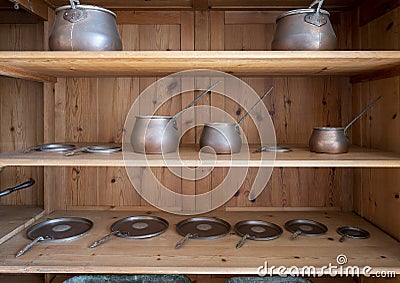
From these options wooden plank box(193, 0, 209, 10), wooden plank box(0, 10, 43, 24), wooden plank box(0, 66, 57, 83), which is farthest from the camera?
wooden plank box(0, 10, 43, 24)

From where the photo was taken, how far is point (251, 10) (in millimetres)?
1535

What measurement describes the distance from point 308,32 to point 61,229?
3.75 feet

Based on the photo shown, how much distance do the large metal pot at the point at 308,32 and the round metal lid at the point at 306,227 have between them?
68 centimetres

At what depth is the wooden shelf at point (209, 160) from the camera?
1.11 metres

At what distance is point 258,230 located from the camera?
139 centimetres

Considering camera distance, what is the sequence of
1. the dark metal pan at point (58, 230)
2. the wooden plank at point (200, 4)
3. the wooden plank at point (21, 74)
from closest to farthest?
the wooden plank at point (21, 74), the dark metal pan at point (58, 230), the wooden plank at point (200, 4)

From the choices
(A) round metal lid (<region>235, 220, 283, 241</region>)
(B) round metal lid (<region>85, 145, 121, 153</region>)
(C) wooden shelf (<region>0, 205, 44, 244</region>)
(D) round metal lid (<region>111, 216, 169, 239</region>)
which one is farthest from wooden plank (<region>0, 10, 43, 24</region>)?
(A) round metal lid (<region>235, 220, 283, 241</region>)

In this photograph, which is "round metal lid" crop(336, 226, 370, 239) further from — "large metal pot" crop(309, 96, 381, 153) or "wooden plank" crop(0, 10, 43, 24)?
"wooden plank" crop(0, 10, 43, 24)

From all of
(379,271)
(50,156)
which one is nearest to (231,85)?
(50,156)

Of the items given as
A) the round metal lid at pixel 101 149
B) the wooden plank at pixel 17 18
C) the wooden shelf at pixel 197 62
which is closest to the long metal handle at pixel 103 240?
the round metal lid at pixel 101 149

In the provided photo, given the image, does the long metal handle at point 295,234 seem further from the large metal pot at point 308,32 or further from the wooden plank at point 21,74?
the wooden plank at point 21,74

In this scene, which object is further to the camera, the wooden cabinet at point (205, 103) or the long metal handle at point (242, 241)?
the wooden cabinet at point (205, 103)

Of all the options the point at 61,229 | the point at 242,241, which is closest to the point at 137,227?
the point at 61,229

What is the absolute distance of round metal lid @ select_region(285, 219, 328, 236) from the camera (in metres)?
1.35
